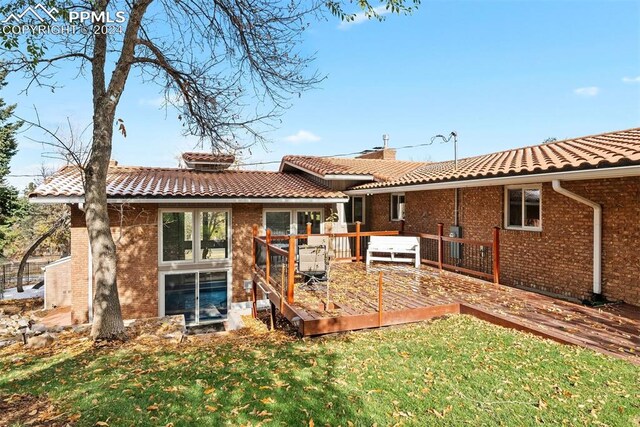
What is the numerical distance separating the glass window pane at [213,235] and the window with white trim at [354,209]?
540 cm

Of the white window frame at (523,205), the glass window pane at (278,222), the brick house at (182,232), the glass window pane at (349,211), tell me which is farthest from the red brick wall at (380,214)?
the white window frame at (523,205)

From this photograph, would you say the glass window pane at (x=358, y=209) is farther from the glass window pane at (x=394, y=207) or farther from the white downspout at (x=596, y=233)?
the white downspout at (x=596, y=233)

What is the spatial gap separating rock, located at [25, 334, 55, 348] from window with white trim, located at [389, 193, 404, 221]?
11.5 m

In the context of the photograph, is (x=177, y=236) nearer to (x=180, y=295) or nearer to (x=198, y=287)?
(x=198, y=287)

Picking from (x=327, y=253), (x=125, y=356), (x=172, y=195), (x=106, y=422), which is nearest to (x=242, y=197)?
(x=172, y=195)

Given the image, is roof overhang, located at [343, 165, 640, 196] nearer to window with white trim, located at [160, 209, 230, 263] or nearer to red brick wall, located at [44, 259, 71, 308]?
window with white trim, located at [160, 209, 230, 263]

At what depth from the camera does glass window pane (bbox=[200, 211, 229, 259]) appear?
39.6 ft

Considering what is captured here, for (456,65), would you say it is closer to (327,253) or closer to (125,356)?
(327,253)

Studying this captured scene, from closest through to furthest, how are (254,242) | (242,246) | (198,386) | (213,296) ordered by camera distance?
(198,386) → (254,242) → (213,296) → (242,246)

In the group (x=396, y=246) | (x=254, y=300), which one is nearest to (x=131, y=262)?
(x=254, y=300)

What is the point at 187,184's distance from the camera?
511 inches

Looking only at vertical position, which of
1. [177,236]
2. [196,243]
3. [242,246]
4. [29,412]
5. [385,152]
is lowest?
[29,412]

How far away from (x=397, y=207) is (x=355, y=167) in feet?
11.1

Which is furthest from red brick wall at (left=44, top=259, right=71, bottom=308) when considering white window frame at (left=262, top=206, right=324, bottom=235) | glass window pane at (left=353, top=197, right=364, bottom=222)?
glass window pane at (left=353, top=197, right=364, bottom=222)
